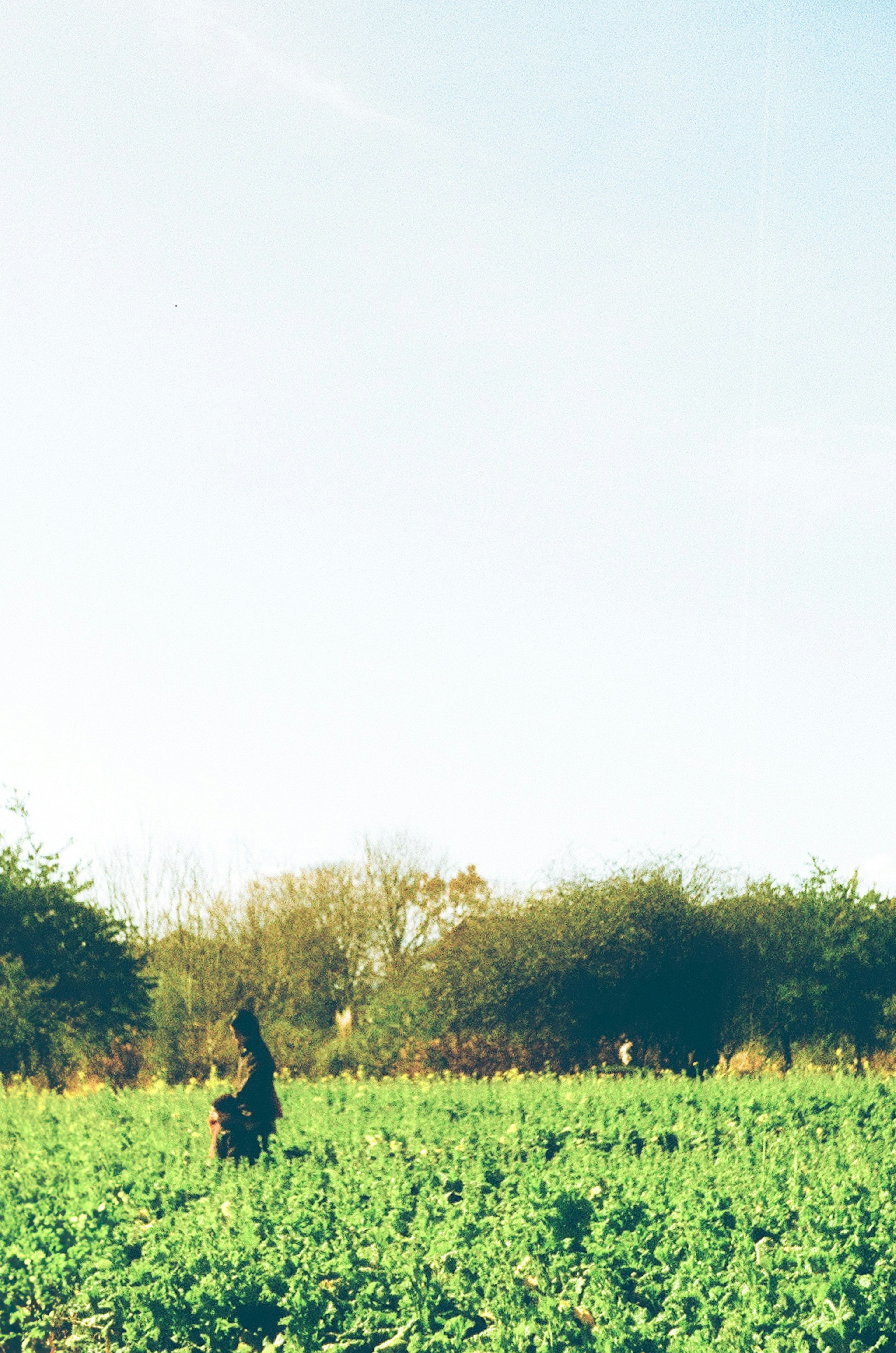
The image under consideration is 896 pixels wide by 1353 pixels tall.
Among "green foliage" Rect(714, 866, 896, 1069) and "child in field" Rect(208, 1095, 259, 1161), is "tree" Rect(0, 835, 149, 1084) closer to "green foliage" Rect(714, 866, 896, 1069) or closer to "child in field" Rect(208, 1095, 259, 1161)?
"child in field" Rect(208, 1095, 259, 1161)

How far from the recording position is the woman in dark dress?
378 inches

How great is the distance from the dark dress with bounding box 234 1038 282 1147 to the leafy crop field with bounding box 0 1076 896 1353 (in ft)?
1.44

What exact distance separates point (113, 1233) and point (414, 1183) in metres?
1.98

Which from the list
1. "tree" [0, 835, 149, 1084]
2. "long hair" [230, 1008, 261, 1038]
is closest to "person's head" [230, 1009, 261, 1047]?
"long hair" [230, 1008, 261, 1038]

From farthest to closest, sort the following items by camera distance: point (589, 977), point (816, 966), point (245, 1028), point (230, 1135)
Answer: point (816, 966), point (589, 977), point (245, 1028), point (230, 1135)

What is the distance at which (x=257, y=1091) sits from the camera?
9.78 m

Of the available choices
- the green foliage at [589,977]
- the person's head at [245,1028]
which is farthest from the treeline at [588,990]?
the person's head at [245,1028]

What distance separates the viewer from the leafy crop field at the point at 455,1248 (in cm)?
483

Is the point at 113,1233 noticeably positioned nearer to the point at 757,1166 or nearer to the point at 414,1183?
the point at 414,1183

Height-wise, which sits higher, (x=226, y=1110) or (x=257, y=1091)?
(x=257, y=1091)

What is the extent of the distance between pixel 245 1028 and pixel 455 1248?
4.55 metres

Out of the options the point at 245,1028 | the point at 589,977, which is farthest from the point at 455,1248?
the point at 589,977

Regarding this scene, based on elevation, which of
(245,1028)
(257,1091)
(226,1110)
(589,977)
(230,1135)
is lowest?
(230,1135)

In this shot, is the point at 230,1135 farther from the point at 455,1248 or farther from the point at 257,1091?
the point at 455,1248
